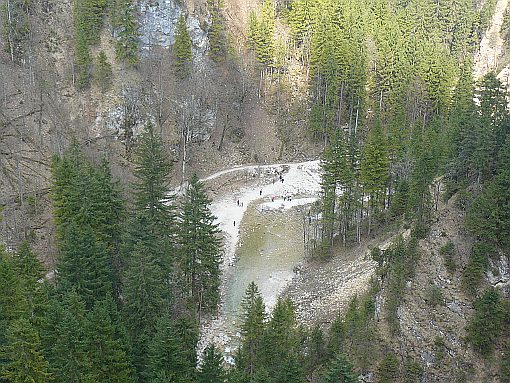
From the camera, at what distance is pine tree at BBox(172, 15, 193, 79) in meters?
73.4

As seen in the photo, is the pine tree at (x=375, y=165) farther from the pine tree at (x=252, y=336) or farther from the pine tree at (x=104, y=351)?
the pine tree at (x=104, y=351)

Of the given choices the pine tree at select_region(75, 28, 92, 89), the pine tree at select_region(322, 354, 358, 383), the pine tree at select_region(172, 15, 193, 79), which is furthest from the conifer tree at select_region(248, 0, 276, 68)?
the pine tree at select_region(322, 354, 358, 383)

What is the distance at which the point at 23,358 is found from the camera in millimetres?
26578

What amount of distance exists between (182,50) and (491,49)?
55616 millimetres

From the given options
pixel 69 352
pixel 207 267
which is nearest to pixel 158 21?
pixel 207 267

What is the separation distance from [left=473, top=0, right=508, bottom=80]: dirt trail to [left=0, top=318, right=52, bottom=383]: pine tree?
279 feet

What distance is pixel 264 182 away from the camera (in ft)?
232

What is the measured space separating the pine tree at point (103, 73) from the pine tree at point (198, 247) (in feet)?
107

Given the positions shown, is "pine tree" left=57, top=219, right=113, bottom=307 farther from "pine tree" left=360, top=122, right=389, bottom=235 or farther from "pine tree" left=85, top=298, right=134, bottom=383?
"pine tree" left=360, top=122, right=389, bottom=235

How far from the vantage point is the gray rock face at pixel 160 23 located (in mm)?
73625

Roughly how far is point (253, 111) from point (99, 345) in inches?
2157

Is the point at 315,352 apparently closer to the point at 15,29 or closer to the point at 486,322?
the point at 486,322

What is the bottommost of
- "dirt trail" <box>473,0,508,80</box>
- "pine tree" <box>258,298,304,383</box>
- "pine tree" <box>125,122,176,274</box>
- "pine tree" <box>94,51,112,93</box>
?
"pine tree" <box>258,298,304,383</box>

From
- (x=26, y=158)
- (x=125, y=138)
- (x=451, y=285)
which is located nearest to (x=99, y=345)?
(x=451, y=285)
